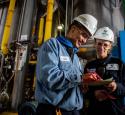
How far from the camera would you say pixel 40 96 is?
1423mm

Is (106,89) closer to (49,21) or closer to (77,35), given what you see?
(77,35)

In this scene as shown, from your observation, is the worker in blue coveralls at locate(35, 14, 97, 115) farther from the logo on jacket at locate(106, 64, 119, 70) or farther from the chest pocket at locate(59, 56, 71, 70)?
the logo on jacket at locate(106, 64, 119, 70)

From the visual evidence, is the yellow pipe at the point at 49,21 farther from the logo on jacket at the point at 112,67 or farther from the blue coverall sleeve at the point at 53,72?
the blue coverall sleeve at the point at 53,72

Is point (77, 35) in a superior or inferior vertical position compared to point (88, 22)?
inferior

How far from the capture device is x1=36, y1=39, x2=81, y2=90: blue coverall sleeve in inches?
53.4

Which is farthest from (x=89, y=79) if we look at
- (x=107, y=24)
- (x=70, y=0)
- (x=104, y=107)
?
(x=70, y=0)

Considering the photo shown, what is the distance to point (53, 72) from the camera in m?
1.37

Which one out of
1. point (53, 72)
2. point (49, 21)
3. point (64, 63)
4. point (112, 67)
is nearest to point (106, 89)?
point (112, 67)

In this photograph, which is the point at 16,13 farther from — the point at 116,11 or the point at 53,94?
the point at 53,94

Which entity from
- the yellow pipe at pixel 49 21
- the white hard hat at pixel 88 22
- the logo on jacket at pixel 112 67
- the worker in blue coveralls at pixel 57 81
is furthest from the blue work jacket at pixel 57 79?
the yellow pipe at pixel 49 21

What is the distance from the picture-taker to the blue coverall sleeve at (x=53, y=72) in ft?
4.45

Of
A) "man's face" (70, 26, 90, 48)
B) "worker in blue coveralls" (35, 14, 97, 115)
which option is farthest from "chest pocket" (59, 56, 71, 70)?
"man's face" (70, 26, 90, 48)

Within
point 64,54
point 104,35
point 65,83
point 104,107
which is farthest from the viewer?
point 104,35

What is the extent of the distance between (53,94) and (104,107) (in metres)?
0.79
